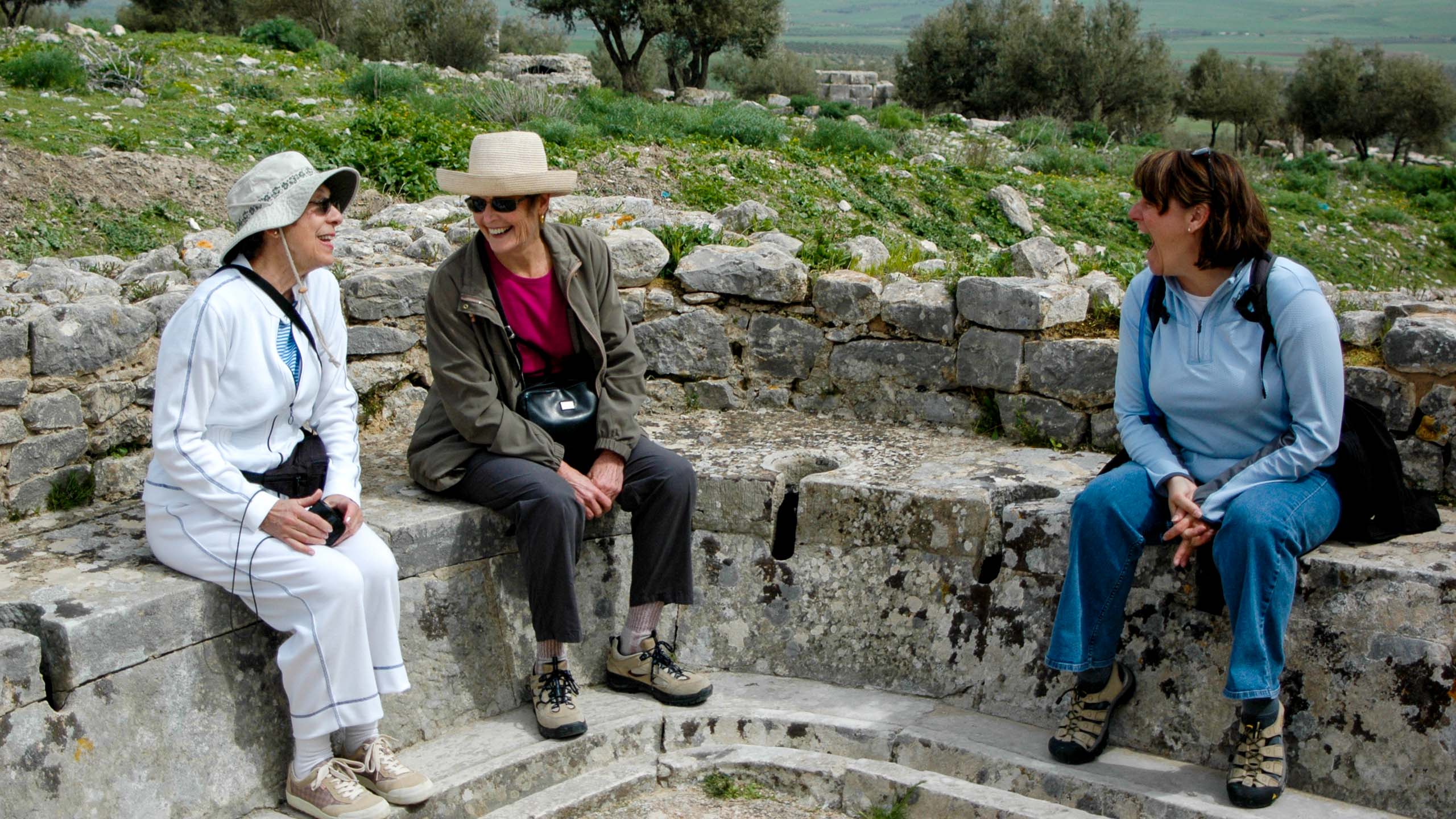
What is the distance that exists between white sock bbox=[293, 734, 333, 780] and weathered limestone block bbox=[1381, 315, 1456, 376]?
11.3 feet

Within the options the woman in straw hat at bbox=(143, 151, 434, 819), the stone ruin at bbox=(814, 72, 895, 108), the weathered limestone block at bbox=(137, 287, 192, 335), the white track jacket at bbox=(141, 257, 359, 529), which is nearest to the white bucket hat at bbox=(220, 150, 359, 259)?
the woman in straw hat at bbox=(143, 151, 434, 819)

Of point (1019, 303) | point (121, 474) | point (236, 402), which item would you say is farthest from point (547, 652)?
point (1019, 303)

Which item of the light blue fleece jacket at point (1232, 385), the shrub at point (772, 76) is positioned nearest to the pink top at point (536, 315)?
the light blue fleece jacket at point (1232, 385)

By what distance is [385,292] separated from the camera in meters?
4.74

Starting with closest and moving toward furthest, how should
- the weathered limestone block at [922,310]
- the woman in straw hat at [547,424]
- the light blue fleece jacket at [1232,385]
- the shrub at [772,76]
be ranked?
the light blue fleece jacket at [1232,385] → the woman in straw hat at [547,424] → the weathered limestone block at [922,310] → the shrub at [772,76]

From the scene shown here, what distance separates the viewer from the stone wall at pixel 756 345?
3891 mm

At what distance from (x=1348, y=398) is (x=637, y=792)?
2375mm

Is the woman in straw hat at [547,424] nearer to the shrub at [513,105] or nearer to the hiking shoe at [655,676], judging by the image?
the hiking shoe at [655,676]

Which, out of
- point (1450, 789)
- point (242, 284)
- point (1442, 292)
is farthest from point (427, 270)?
point (1442, 292)

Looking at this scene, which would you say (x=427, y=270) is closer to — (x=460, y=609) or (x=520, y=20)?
(x=460, y=609)

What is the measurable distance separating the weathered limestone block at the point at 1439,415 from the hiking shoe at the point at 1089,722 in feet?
4.37

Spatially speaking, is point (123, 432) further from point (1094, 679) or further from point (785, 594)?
point (1094, 679)

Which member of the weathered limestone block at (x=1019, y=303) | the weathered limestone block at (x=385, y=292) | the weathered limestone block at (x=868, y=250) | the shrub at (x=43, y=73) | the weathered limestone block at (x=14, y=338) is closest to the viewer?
the weathered limestone block at (x=14, y=338)

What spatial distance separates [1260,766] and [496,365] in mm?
2501
